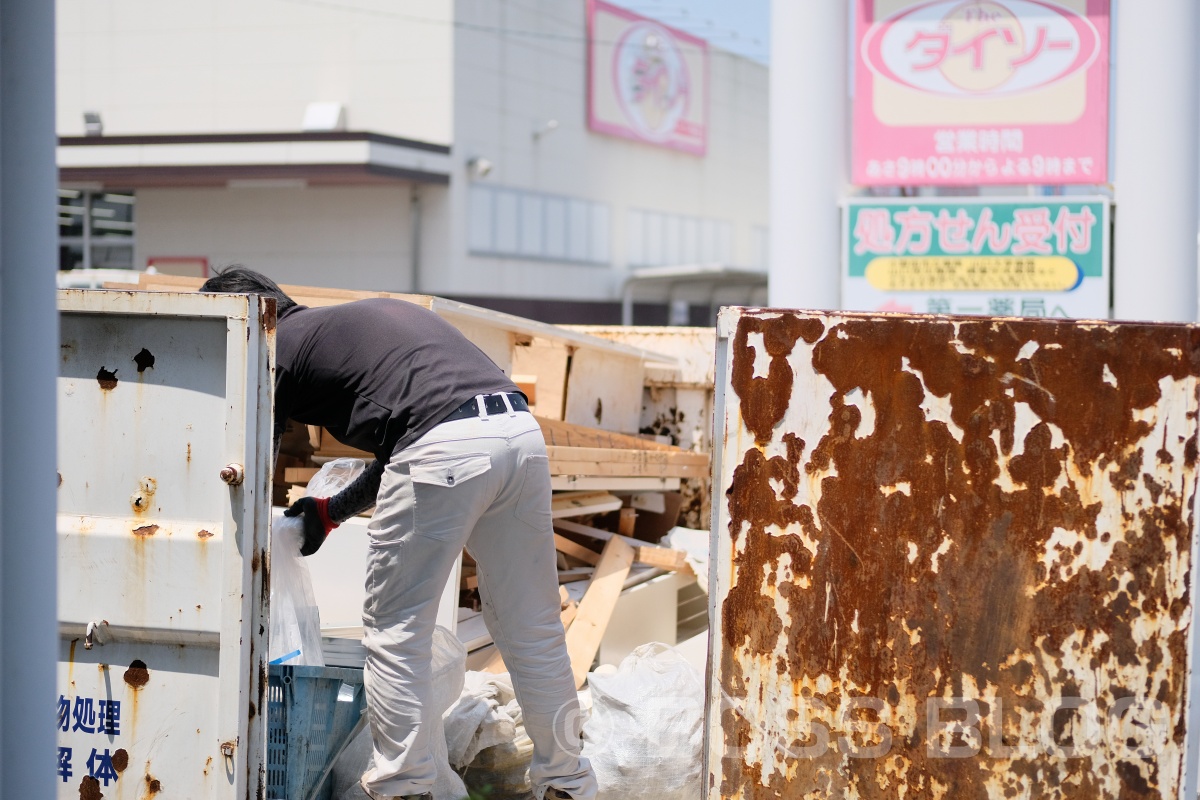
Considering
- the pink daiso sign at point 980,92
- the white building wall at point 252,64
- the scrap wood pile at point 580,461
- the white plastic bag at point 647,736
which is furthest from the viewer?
the white building wall at point 252,64

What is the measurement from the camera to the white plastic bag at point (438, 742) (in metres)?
3.00

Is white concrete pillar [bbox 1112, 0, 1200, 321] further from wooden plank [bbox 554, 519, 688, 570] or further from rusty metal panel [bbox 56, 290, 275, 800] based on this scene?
rusty metal panel [bbox 56, 290, 275, 800]

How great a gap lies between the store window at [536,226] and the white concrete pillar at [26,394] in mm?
17686

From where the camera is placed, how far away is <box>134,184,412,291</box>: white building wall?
19.0m

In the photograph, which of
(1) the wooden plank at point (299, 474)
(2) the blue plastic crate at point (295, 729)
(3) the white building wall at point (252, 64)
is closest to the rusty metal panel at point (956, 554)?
(2) the blue plastic crate at point (295, 729)

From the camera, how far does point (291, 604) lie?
2.99 m

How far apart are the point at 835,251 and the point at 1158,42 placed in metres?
1.70

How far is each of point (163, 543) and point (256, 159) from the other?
52.9ft

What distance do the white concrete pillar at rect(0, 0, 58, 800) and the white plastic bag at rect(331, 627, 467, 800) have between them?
4.34 feet

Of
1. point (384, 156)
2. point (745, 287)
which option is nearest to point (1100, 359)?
point (384, 156)

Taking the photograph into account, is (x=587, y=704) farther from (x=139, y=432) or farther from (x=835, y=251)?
(x=835, y=251)

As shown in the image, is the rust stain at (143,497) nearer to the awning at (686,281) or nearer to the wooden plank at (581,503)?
the wooden plank at (581,503)

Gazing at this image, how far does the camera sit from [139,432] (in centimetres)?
257

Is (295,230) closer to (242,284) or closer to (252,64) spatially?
(252,64)
